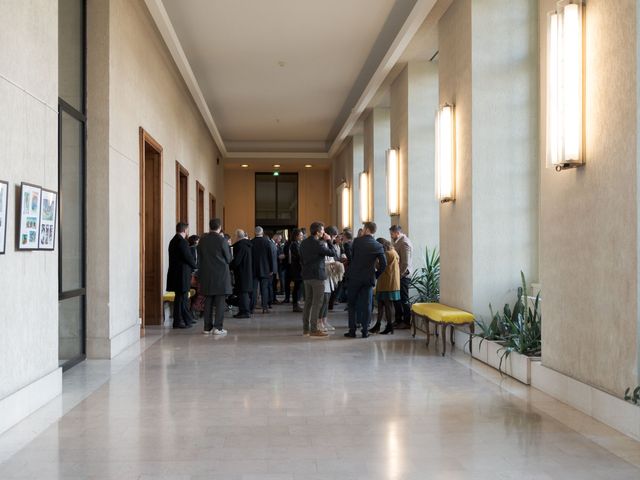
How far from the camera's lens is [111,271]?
770cm

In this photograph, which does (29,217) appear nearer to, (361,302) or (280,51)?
(361,302)

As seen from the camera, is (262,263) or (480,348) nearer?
(480,348)

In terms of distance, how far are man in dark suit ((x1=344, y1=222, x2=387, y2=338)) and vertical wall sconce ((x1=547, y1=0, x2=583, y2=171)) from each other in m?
3.93

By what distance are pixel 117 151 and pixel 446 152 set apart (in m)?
3.91

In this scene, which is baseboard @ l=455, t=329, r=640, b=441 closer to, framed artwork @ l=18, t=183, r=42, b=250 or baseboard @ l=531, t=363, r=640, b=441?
baseboard @ l=531, t=363, r=640, b=441

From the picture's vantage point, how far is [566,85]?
5371 millimetres

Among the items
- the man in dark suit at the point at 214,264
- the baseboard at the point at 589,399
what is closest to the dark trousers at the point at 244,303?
the man in dark suit at the point at 214,264

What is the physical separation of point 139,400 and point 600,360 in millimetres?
3422

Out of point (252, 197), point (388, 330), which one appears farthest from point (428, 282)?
point (252, 197)

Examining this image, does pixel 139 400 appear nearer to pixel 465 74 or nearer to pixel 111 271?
pixel 111 271

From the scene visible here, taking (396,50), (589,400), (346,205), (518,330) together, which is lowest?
(589,400)

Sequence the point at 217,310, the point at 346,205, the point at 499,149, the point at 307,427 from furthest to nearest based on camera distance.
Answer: the point at 346,205 < the point at 217,310 < the point at 499,149 < the point at 307,427

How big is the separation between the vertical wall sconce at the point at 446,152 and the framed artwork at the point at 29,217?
515 centimetres

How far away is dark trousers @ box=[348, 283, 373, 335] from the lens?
951cm
